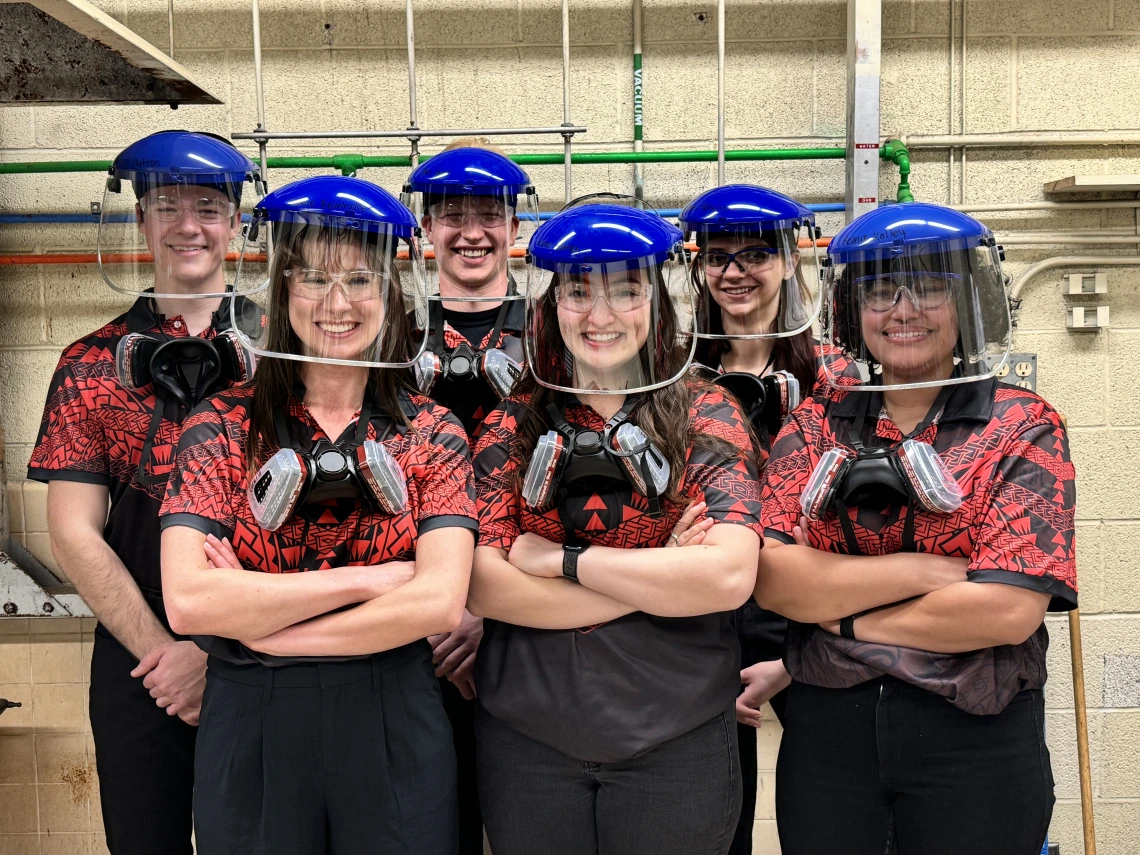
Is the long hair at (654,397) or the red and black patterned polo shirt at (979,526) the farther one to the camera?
the long hair at (654,397)

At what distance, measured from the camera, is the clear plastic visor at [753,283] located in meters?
1.94

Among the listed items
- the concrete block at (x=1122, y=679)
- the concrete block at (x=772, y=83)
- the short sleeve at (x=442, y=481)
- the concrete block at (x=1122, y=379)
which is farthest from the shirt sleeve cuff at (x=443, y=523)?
the concrete block at (x=1122, y=679)

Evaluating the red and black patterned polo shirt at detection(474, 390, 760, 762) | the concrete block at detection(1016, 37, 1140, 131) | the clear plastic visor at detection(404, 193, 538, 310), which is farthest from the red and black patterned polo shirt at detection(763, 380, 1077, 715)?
the concrete block at detection(1016, 37, 1140, 131)

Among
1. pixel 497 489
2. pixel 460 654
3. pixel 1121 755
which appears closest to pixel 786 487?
pixel 497 489

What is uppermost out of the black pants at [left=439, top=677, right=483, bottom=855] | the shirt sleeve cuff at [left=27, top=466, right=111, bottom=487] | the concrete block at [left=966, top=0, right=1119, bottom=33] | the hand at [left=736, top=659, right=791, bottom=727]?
the concrete block at [left=966, top=0, right=1119, bottom=33]

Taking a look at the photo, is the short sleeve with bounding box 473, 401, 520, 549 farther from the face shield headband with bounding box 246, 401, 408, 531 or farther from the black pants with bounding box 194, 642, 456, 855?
the black pants with bounding box 194, 642, 456, 855

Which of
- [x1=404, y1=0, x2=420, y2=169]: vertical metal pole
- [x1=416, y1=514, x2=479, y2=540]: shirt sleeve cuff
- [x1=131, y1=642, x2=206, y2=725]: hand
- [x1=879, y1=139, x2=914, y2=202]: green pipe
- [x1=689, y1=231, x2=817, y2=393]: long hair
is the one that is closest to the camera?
[x1=416, y1=514, x2=479, y2=540]: shirt sleeve cuff

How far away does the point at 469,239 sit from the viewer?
78.4 inches

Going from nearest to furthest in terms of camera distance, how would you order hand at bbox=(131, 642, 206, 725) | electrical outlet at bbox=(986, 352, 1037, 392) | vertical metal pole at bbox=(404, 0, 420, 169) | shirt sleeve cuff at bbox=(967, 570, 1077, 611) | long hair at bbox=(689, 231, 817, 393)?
shirt sleeve cuff at bbox=(967, 570, 1077, 611) < hand at bbox=(131, 642, 206, 725) < long hair at bbox=(689, 231, 817, 393) < vertical metal pole at bbox=(404, 0, 420, 169) < electrical outlet at bbox=(986, 352, 1037, 392)

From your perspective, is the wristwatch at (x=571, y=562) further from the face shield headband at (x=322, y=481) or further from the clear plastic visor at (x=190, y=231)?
the clear plastic visor at (x=190, y=231)

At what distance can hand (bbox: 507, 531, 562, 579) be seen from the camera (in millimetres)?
1462

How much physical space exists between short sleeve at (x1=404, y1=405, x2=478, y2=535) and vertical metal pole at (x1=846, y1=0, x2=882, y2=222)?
1662mm

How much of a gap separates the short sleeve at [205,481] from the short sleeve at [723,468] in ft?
2.28

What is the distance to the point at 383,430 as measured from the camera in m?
1.52
